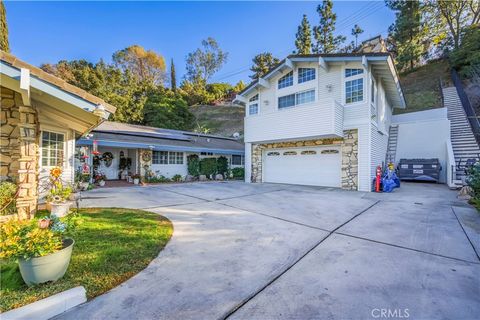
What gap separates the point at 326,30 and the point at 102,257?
1278 inches

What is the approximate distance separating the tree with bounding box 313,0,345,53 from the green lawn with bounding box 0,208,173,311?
30.1 meters

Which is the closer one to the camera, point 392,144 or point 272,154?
point 272,154

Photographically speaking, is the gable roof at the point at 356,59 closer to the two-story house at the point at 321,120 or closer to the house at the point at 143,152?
the two-story house at the point at 321,120

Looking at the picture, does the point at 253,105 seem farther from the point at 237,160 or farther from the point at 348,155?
the point at 348,155

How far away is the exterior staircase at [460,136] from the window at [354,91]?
5233mm

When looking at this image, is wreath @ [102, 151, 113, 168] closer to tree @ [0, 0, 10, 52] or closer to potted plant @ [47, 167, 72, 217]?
tree @ [0, 0, 10, 52]

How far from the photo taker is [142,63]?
33.8 metres

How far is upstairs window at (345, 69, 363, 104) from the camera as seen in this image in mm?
10188

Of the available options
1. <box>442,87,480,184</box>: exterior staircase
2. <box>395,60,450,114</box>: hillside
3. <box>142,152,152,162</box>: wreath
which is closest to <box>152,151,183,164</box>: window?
<box>142,152,152,162</box>: wreath

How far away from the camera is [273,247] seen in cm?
360

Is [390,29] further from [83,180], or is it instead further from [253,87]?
[83,180]

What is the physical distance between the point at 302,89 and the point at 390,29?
84.0ft

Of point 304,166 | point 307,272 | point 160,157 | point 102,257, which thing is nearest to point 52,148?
point 102,257

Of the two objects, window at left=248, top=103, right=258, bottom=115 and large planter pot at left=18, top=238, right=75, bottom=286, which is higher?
window at left=248, top=103, right=258, bottom=115
